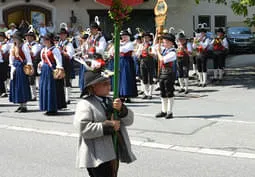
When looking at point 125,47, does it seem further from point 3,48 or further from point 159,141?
point 3,48

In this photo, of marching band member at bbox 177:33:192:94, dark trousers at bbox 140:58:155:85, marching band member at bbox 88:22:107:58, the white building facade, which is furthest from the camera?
the white building facade

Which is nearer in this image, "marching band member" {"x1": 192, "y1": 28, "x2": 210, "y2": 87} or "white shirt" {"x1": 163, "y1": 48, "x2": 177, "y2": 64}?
"white shirt" {"x1": 163, "y1": 48, "x2": 177, "y2": 64}

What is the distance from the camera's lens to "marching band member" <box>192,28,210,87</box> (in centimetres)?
1605

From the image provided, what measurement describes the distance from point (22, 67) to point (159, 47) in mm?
3368

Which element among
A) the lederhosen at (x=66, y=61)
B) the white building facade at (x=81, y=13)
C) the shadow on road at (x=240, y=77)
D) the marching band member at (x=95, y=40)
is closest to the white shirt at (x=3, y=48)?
the lederhosen at (x=66, y=61)

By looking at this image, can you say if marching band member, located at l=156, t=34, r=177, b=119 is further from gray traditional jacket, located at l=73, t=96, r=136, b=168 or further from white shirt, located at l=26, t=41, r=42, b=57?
gray traditional jacket, located at l=73, t=96, r=136, b=168

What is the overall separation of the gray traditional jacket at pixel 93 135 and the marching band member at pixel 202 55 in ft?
38.9

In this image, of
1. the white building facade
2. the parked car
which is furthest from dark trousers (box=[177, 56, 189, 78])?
the parked car

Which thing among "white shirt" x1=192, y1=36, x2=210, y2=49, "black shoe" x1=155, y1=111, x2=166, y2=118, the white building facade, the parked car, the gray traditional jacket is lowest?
"black shoe" x1=155, y1=111, x2=166, y2=118

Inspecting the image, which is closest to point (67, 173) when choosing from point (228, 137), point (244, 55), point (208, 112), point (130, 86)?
point (228, 137)

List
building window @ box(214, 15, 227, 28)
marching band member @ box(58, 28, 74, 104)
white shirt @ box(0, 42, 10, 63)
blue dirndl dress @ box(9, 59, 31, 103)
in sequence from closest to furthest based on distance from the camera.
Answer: blue dirndl dress @ box(9, 59, 31, 103) → marching band member @ box(58, 28, 74, 104) → white shirt @ box(0, 42, 10, 63) → building window @ box(214, 15, 227, 28)

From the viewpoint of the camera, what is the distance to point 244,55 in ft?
98.9

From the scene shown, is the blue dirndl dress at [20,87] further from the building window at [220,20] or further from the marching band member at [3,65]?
the building window at [220,20]

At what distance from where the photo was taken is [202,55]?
16.0 meters
